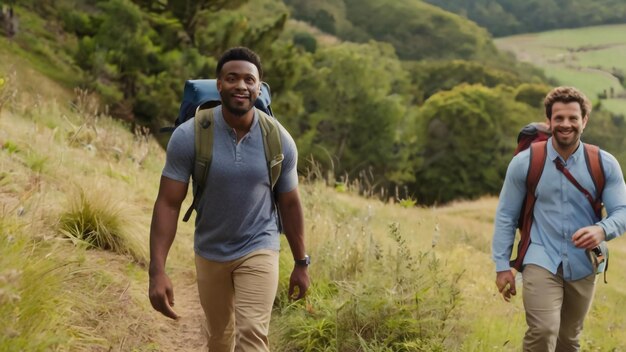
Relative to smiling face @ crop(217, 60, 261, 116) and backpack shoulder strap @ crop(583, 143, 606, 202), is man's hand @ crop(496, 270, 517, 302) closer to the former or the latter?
backpack shoulder strap @ crop(583, 143, 606, 202)

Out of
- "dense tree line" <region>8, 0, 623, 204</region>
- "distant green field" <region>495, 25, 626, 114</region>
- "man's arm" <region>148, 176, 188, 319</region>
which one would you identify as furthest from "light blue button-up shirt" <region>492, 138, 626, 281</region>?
"distant green field" <region>495, 25, 626, 114</region>

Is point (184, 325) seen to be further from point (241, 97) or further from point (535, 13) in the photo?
point (535, 13)

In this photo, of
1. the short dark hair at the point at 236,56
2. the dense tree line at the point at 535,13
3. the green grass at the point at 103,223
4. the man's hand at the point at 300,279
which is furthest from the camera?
the dense tree line at the point at 535,13

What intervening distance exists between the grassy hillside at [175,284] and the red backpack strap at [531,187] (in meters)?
0.72

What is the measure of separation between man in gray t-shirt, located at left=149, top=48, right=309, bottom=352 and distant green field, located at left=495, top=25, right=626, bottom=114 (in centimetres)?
7096

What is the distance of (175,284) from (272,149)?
3256 mm

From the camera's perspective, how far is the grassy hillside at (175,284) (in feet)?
12.3

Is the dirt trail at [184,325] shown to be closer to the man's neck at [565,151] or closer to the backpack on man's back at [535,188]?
the backpack on man's back at [535,188]

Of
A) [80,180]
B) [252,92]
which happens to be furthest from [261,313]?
[80,180]

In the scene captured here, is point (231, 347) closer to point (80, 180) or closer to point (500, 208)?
point (500, 208)

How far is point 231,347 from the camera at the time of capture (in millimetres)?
4207

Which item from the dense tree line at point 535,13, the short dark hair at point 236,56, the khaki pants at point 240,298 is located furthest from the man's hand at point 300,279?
→ the dense tree line at point 535,13

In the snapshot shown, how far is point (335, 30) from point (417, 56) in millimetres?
12444

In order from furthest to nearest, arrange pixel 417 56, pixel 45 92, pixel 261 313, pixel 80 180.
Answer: pixel 417 56 → pixel 45 92 → pixel 80 180 → pixel 261 313
